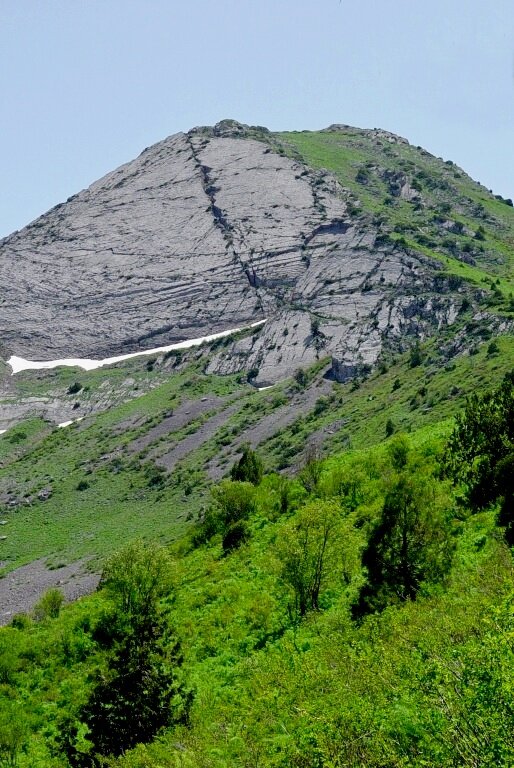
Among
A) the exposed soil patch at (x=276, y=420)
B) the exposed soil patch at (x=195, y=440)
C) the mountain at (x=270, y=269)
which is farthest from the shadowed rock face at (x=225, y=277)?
the exposed soil patch at (x=195, y=440)

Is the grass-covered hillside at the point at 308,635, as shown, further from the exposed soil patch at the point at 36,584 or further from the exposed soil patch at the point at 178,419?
the exposed soil patch at the point at 178,419

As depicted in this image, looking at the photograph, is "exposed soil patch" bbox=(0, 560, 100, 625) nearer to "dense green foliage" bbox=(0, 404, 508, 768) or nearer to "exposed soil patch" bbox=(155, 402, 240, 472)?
"dense green foliage" bbox=(0, 404, 508, 768)

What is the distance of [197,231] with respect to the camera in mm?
184250

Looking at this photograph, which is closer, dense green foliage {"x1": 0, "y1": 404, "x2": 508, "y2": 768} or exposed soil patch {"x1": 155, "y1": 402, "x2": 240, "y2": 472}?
dense green foliage {"x1": 0, "y1": 404, "x2": 508, "y2": 768}

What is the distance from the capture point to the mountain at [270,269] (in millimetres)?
130250

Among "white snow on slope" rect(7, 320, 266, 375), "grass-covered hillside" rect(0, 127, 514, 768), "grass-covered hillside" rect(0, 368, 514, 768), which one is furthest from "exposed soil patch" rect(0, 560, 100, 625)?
"white snow on slope" rect(7, 320, 266, 375)

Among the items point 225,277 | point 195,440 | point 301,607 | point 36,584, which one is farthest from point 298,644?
point 225,277

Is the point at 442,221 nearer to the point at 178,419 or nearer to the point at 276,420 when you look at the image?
the point at 276,420

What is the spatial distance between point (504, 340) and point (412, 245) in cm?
6409

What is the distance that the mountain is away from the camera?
130m

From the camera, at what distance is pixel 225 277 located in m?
170

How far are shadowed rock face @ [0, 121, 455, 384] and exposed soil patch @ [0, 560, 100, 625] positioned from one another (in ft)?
208

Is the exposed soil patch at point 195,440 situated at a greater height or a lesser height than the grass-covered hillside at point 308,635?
lesser

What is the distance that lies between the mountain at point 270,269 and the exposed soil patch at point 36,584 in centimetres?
6043
